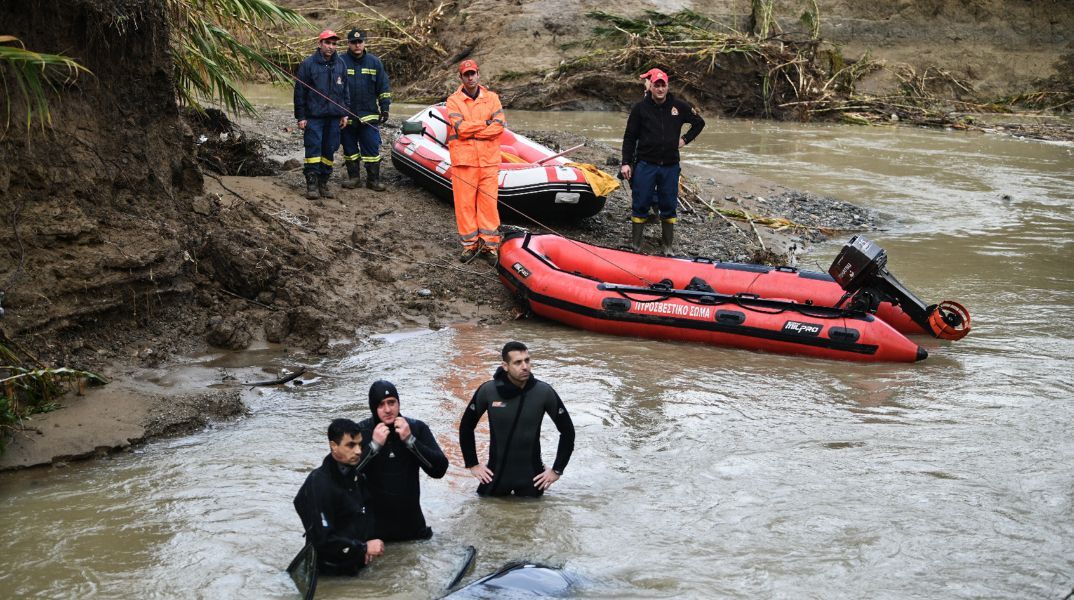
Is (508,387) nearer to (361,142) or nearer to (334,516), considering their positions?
(334,516)

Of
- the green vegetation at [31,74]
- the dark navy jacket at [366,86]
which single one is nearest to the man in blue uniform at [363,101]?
the dark navy jacket at [366,86]

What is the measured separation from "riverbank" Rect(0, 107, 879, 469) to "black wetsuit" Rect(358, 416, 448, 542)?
228 cm

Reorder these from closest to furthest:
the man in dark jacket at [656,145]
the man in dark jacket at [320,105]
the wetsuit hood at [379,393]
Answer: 1. the wetsuit hood at [379,393]
2. the man in dark jacket at [656,145]
3. the man in dark jacket at [320,105]

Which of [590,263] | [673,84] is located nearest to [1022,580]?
[590,263]

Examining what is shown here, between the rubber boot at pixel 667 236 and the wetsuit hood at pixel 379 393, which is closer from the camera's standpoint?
the wetsuit hood at pixel 379 393

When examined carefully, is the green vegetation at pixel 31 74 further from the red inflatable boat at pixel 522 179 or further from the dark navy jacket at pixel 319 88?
the red inflatable boat at pixel 522 179

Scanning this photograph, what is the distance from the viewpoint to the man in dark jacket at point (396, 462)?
17.5 feet

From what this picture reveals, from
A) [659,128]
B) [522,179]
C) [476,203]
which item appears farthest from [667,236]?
[476,203]

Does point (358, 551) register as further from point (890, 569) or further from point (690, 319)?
point (690, 319)

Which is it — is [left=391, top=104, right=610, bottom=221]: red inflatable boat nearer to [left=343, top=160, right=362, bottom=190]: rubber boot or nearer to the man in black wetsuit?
[left=343, top=160, right=362, bottom=190]: rubber boot

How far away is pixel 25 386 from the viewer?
22.6 ft

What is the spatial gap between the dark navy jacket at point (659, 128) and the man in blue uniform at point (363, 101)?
8.31 ft

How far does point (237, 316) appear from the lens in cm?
909

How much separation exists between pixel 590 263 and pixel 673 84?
42.6ft
